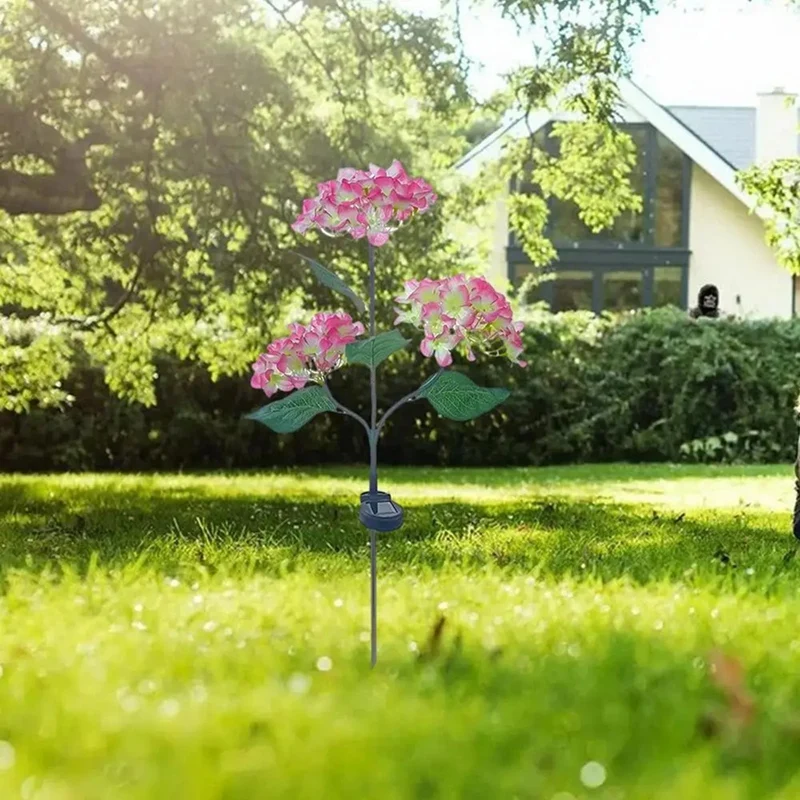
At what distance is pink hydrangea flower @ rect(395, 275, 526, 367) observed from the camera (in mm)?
4520

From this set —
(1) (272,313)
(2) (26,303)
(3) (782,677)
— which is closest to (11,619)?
(3) (782,677)

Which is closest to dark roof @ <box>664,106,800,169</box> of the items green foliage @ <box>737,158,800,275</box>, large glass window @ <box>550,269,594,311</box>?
large glass window @ <box>550,269,594,311</box>

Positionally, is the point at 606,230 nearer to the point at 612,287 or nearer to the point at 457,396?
the point at 612,287

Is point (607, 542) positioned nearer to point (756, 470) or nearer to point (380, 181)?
point (380, 181)

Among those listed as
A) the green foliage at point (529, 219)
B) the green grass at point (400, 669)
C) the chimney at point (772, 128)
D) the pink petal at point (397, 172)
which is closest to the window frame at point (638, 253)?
the chimney at point (772, 128)

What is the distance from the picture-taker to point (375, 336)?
4570 mm

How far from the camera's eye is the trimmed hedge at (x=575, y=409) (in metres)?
20.1

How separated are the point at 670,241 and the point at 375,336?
1079 inches

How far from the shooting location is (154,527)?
10.2 m

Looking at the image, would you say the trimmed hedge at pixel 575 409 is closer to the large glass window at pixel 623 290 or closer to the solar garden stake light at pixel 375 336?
the large glass window at pixel 623 290

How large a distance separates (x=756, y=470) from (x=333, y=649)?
49.2ft

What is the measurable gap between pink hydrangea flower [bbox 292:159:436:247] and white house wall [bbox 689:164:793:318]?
26.8 meters

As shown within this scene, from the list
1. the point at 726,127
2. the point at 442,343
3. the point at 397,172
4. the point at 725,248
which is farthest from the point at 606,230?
the point at 442,343

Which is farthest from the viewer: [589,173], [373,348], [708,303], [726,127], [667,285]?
[726,127]
